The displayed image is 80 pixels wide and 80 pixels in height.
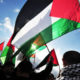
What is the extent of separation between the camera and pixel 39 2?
4203mm

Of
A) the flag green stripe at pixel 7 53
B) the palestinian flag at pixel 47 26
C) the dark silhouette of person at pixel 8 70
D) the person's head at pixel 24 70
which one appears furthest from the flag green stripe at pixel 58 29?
the person's head at pixel 24 70

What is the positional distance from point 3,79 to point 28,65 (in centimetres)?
47

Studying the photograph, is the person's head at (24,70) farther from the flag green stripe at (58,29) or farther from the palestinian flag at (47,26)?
the flag green stripe at (58,29)

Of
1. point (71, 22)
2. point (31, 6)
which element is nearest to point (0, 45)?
point (31, 6)

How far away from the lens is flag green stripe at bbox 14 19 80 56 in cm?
368

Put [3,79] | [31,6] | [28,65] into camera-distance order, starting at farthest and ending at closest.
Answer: [31,6] < [28,65] < [3,79]

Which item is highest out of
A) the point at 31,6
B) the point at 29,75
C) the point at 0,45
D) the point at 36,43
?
the point at 0,45

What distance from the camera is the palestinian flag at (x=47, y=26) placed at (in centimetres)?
381

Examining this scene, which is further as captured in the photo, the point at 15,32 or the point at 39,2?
the point at 39,2

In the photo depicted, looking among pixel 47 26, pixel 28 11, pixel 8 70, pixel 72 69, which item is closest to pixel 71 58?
pixel 72 69

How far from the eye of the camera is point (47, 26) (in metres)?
4.08

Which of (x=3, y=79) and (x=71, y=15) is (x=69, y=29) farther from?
(x=3, y=79)

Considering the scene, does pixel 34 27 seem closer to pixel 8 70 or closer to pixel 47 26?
pixel 47 26

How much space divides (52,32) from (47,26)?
0.21 m
